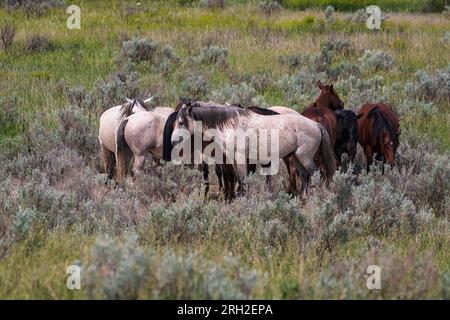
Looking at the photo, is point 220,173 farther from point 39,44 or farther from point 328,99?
point 39,44

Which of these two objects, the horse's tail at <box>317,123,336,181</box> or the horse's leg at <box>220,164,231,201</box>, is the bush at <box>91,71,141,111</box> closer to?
the horse's leg at <box>220,164,231,201</box>

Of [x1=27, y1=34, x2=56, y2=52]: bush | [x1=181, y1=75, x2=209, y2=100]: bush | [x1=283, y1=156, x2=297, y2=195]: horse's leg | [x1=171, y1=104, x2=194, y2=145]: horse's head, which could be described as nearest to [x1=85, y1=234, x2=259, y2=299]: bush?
[x1=171, y1=104, x2=194, y2=145]: horse's head

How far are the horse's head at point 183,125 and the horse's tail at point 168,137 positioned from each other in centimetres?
23

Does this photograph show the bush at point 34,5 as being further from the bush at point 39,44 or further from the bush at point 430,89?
the bush at point 430,89

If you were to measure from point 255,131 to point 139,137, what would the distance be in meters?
1.55

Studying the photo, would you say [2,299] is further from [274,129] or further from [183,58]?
[183,58]

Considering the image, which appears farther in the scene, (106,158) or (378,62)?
(378,62)

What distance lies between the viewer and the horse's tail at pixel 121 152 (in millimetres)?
9852

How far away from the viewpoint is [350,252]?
7.14 metres

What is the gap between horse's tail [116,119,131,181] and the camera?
9852 mm

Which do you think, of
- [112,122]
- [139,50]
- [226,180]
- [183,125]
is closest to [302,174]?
[226,180]

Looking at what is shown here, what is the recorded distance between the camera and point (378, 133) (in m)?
10.5

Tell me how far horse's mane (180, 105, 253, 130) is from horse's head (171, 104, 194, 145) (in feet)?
0.17

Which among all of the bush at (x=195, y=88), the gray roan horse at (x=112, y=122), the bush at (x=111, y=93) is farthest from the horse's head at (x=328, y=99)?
the bush at (x=111, y=93)
